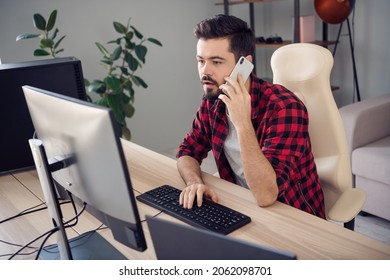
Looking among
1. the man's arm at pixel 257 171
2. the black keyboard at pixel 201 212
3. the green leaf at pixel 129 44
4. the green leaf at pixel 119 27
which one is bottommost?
the black keyboard at pixel 201 212

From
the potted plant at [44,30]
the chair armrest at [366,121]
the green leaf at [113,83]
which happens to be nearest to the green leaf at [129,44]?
the green leaf at [113,83]

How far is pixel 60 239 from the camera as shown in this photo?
106 cm

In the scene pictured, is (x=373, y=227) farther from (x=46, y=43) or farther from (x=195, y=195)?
(x=46, y=43)

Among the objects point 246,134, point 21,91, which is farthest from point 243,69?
point 21,91

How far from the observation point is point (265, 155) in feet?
4.55

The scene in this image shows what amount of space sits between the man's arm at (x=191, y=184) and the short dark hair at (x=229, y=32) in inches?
15.8

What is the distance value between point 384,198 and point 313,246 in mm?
1458


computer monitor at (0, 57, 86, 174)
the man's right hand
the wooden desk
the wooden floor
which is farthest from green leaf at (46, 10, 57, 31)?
the wooden floor

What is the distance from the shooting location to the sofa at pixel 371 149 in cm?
232

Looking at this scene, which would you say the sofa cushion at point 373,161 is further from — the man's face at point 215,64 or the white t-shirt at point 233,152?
the man's face at point 215,64

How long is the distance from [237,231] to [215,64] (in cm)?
61

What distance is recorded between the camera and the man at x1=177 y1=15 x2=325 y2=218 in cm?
132
